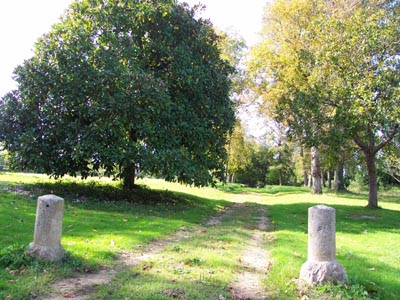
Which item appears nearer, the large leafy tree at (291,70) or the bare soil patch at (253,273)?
the bare soil patch at (253,273)

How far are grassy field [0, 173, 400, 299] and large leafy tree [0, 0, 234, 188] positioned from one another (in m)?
2.05

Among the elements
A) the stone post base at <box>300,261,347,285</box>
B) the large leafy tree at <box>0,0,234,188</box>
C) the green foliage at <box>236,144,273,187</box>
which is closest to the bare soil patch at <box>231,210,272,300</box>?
the stone post base at <box>300,261,347,285</box>

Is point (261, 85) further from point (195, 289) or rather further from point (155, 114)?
point (195, 289)

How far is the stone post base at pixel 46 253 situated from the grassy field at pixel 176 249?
0.17 m

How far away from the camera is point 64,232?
902cm

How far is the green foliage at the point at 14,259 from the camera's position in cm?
598

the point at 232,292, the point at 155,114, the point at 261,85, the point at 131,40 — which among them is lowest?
the point at 232,292

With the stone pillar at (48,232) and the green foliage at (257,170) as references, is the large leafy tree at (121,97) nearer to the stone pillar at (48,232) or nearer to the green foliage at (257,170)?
the stone pillar at (48,232)

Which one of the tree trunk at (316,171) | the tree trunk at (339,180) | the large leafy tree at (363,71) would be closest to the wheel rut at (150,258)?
the large leafy tree at (363,71)

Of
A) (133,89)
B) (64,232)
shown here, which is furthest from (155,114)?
(64,232)

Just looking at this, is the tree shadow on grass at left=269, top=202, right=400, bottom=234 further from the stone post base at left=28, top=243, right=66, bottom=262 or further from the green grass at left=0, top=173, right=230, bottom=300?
the stone post base at left=28, top=243, right=66, bottom=262

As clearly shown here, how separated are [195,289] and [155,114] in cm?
1097

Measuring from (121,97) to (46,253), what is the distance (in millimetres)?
9520

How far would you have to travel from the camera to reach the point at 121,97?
48.8ft
